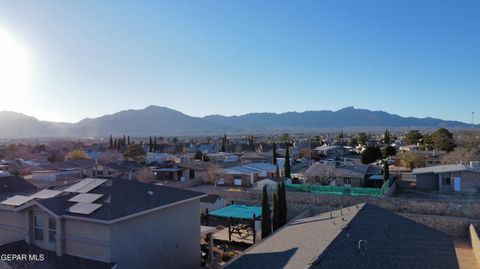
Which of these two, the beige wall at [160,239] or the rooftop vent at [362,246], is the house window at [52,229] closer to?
Answer: the beige wall at [160,239]

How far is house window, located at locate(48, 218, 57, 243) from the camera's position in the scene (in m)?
14.2

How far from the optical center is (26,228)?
49.4 feet

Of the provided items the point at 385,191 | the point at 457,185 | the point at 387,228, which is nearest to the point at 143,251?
the point at 387,228

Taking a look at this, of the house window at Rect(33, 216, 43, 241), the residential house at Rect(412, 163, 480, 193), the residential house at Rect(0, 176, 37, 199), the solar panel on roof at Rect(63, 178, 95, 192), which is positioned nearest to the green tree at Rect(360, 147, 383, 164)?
the residential house at Rect(412, 163, 480, 193)

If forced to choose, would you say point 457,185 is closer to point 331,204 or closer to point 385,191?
point 385,191

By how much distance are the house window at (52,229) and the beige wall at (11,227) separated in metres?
1.64

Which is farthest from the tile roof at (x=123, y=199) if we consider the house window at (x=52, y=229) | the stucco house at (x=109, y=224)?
the house window at (x=52, y=229)

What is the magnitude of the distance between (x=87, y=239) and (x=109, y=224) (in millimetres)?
1255

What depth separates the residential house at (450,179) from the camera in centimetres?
3192

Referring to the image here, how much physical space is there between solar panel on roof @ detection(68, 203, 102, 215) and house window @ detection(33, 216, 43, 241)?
1.97 m

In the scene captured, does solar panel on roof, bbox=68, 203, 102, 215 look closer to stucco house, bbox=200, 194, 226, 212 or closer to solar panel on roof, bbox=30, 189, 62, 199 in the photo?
solar panel on roof, bbox=30, 189, 62, 199

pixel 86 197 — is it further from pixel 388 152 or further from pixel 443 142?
pixel 443 142

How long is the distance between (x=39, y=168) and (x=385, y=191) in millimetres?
45489

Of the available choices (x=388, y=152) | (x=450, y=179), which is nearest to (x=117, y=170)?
(x=450, y=179)
